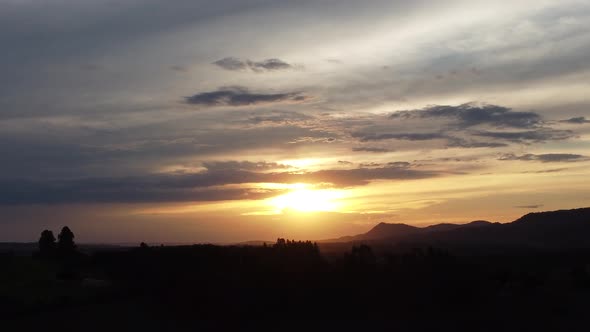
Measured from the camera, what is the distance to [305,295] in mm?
30359

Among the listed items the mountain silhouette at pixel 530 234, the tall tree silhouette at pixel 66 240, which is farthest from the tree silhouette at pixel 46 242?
the mountain silhouette at pixel 530 234

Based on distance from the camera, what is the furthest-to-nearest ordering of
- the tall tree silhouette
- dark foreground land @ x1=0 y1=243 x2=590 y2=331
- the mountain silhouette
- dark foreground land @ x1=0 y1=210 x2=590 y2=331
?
the mountain silhouette, the tall tree silhouette, dark foreground land @ x1=0 y1=243 x2=590 y2=331, dark foreground land @ x1=0 y1=210 x2=590 y2=331

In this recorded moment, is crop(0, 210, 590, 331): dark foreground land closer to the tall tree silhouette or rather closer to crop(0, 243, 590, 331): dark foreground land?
crop(0, 243, 590, 331): dark foreground land

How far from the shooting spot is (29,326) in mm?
27031

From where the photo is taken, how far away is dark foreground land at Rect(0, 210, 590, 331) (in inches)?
1086

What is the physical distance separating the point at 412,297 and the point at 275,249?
8727 mm

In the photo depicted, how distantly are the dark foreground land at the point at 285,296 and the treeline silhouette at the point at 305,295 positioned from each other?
0.16ft

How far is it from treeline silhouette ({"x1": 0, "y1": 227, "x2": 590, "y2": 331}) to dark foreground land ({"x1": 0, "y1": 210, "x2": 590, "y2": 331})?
0.16 ft

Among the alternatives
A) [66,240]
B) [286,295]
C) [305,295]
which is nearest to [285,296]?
[286,295]

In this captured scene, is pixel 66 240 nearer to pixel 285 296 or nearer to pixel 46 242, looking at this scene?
pixel 46 242

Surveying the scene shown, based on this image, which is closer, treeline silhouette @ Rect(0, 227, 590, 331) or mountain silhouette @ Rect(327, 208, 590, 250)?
treeline silhouette @ Rect(0, 227, 590, 331)

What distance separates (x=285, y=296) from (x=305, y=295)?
89 cm

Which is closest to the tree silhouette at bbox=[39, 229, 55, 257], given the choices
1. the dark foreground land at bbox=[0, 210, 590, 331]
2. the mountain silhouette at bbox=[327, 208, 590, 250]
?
the dark foreground land at bbox=[0, 210, 590, 331]

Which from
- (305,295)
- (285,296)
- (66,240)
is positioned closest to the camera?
(285,296)
